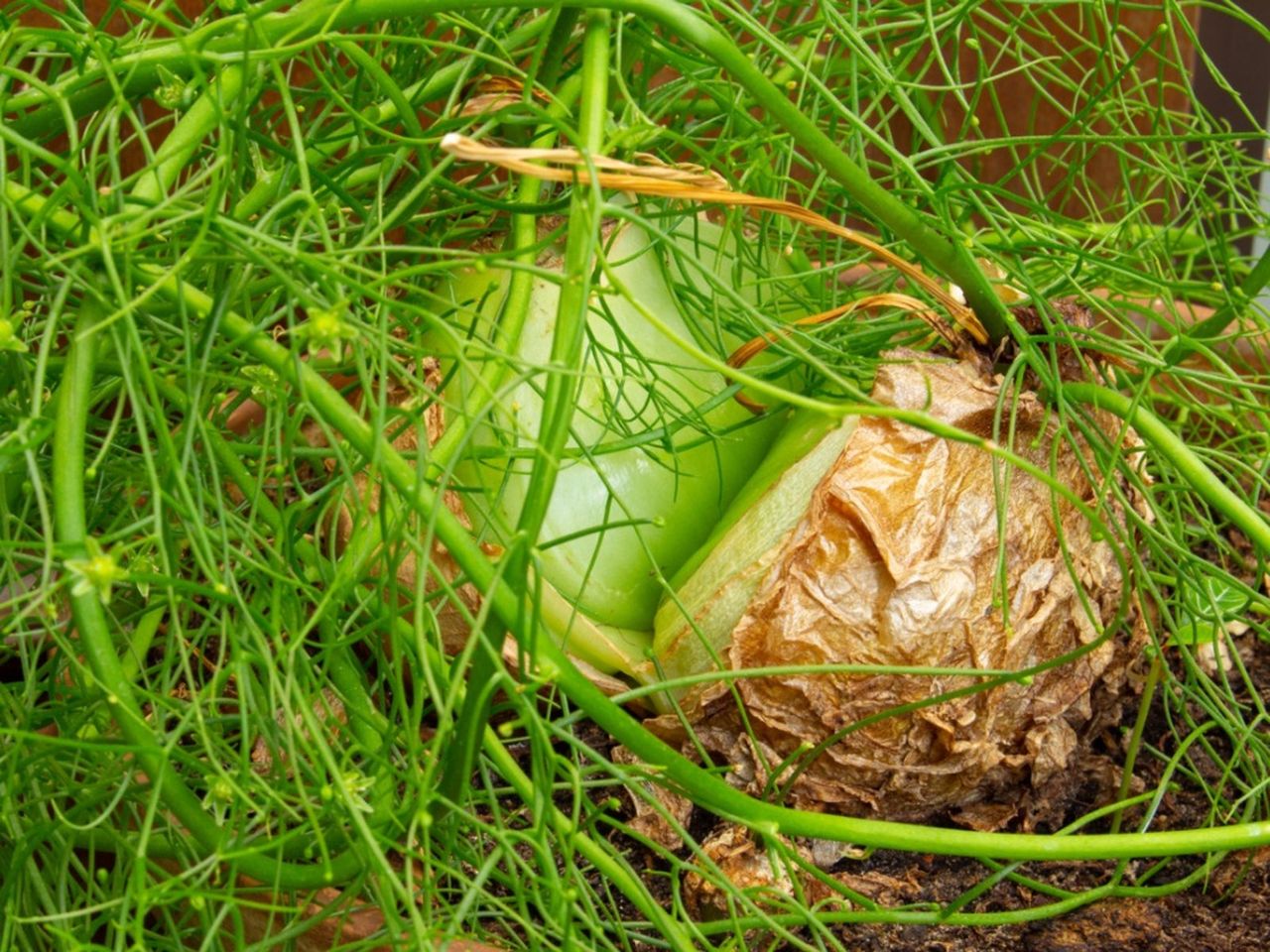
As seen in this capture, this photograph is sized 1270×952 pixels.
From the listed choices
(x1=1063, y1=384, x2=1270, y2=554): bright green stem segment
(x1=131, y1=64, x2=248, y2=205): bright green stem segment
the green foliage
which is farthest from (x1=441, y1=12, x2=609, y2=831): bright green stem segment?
(x1=1063, y1=384, x2=1270, y2=554): bright green stem segment

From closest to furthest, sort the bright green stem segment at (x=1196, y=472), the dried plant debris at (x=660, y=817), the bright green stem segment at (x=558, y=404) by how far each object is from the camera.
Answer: the bright green stem segment at (x=558, y=404), the bright green stem segment at (x=1196, y=472), the dried plant debris at (x=660, y=817)

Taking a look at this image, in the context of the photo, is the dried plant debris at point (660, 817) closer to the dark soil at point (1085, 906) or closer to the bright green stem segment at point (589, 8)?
the dark soil at point (1085, 906)

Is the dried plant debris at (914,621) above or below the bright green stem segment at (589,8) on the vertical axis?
below

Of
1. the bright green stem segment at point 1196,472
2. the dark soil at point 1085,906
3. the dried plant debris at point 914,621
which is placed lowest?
the dark soil at point 1085,906

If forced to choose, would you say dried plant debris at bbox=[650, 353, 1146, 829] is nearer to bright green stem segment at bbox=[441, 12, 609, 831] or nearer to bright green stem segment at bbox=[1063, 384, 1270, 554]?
bright green stem segment at bbox=[1063, 384, 1270, 554]

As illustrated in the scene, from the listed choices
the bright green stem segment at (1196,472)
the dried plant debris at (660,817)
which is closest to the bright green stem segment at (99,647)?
the dried plant debris at (660,817)

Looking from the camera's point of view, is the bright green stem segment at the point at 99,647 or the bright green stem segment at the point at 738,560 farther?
the bright green stem segment at the point at 738,560

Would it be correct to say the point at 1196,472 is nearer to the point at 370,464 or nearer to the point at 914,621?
the point at 914,621
